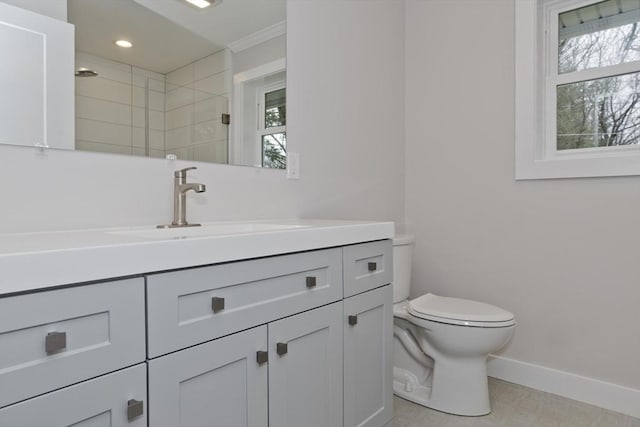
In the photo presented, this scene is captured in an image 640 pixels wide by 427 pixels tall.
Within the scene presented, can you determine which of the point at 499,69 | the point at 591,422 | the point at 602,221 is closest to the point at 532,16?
the point at 499,69

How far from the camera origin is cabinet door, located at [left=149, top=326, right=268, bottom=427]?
2.71 feet

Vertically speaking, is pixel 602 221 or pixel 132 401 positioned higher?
pixel 602 221

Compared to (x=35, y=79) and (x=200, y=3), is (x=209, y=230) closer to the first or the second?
(x=35, y=79)

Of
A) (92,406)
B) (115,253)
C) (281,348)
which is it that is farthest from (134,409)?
(281,348)

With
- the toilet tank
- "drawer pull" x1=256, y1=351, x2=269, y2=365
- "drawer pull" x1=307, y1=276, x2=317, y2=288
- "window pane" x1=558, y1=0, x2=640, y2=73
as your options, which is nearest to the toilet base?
the toilet tank

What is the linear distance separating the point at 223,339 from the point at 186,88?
939 millimetres

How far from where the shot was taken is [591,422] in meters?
1.78

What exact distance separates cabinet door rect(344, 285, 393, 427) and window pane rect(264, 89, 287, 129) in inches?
32.7

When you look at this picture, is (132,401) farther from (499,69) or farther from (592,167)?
(499,69)

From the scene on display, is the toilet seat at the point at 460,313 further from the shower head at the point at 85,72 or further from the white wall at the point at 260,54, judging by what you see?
the shower head at the point at 85,72

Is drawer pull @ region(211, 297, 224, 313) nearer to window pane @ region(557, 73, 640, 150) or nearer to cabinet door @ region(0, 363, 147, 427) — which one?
cabinet door @ region(0, 363, 147, 427)

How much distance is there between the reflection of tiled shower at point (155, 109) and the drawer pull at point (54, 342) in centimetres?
69

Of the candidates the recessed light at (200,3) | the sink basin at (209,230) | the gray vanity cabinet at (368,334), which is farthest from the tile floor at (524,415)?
the recessed light at (200,3)

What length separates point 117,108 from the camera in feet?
4.20
